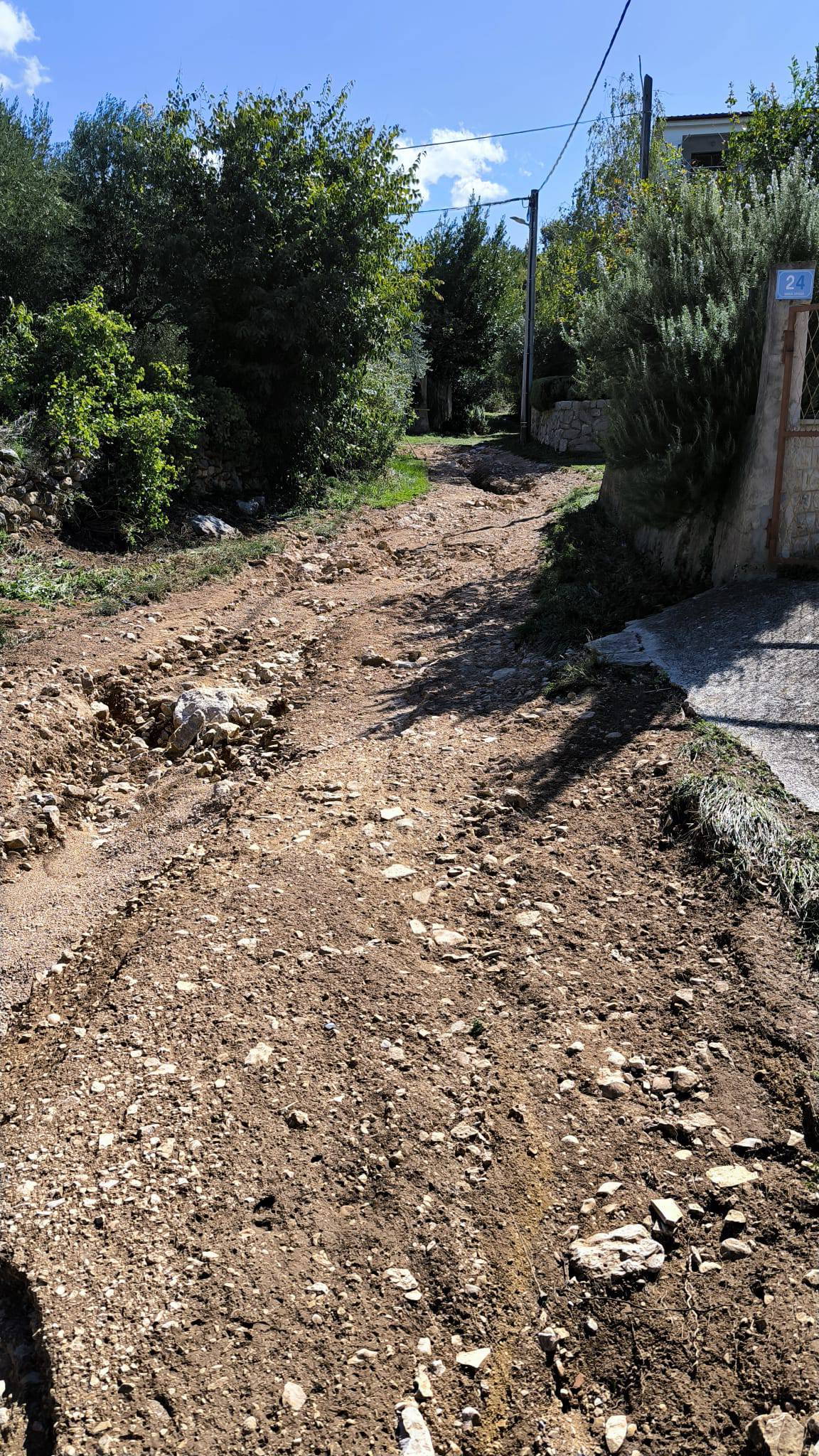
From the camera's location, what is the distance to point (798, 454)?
20.2ft

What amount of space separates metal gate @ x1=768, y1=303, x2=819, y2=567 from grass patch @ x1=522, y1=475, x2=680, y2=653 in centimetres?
93

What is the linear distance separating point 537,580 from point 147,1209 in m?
6.54

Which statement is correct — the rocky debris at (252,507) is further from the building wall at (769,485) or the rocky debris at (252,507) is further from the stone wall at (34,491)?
the building wall at (769,485)

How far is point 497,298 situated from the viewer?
1051 inches

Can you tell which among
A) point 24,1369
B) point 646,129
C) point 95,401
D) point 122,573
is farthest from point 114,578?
point 646,129

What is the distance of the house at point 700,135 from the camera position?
25266 mm

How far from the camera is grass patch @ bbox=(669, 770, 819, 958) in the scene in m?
3.54

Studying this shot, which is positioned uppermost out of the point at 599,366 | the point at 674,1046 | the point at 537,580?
the point at 599,366

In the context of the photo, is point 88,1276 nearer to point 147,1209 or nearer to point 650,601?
point 147,1209

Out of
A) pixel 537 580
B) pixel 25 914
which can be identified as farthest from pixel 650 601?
pixel 25 914

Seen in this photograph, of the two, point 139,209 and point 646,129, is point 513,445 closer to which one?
point 646,129

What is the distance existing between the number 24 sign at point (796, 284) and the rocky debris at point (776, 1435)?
19.3 ft

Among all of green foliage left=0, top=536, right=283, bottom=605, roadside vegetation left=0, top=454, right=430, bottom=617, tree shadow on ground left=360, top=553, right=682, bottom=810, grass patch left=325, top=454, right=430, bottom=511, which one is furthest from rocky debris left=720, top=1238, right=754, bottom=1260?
grass patch left=325, top=454, right=430, bottom=511

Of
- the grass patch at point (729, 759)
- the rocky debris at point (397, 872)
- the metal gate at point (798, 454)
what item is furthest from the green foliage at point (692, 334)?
the rocky debris at point (397, 872)
